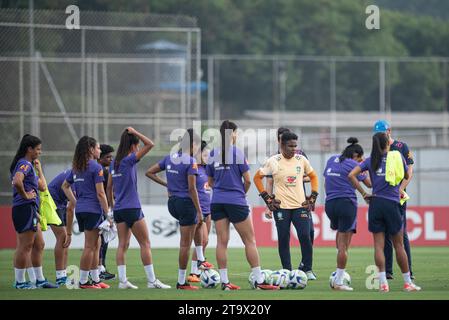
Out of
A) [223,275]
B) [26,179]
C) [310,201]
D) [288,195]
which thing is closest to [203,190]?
[288,195]

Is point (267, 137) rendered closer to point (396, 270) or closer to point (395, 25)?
point (396, 270)

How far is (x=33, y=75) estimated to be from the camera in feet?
105

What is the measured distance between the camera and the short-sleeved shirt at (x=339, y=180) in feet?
55.5

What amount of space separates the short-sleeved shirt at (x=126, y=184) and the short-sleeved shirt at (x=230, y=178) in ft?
3.94

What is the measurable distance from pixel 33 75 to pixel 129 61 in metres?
2.96

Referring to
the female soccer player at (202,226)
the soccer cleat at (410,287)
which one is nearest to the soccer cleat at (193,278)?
the female soccer player at (202,226)

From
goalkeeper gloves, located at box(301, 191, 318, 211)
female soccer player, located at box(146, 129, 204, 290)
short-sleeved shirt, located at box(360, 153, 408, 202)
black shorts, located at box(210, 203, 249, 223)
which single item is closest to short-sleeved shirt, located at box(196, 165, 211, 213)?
goalkeeper gloves, located at box(301, 191, 318, 211)

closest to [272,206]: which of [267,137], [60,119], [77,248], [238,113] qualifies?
[77,248]

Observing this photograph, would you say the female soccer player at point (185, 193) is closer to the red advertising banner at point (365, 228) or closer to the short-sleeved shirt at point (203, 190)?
the short-sleeved shirt at point (203, 190)

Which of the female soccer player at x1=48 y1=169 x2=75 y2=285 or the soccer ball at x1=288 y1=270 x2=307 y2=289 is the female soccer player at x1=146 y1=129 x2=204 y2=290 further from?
the female soccer player at x1=48 y1=169 x2=75 y2=285

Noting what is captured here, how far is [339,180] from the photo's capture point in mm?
16969

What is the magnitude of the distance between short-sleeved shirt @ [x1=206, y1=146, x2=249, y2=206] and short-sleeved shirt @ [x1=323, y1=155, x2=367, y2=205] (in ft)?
6.46
